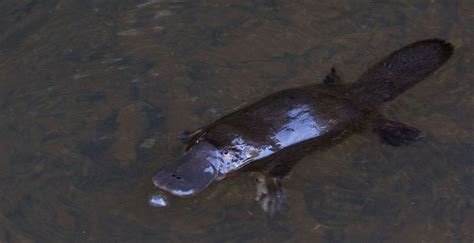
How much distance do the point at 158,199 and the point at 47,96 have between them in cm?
91

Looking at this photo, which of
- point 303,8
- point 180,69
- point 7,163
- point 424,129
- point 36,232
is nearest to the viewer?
point 36,232

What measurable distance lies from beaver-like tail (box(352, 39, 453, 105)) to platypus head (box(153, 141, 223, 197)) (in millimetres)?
785

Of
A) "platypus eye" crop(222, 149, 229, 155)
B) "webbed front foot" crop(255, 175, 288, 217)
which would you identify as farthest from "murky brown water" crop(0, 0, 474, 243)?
"platypus eye" crop(222, 149, 229, 155)

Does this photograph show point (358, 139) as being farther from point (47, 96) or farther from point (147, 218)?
point (47, 96)

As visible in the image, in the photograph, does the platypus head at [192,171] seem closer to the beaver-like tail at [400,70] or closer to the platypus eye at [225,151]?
the platypus eye at [225,151]

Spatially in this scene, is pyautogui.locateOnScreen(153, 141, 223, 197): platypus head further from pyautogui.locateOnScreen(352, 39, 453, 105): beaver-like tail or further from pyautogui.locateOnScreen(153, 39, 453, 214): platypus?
pyautogui.locateOnScreen(352, 39, 453, 105): beaver-like tail

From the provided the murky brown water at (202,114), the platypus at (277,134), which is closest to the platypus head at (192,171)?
the platypus at (277,134)

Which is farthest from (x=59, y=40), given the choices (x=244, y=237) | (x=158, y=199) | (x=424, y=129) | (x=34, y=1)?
(x=424, y=129)

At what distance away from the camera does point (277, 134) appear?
3.38m

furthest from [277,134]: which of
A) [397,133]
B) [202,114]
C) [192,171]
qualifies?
[397,133]

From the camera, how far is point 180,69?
4.04 meters

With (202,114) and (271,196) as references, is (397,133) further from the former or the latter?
(202,114)

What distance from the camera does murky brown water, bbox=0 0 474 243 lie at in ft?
10.9

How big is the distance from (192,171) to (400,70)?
3.88 ft
